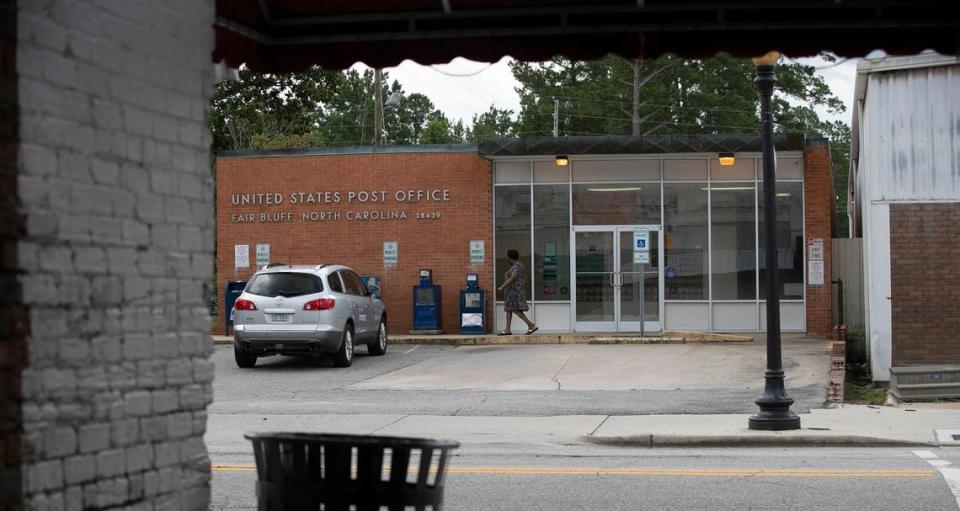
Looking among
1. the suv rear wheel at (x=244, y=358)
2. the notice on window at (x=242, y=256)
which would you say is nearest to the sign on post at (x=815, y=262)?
the suv rear wheel at (x=244, y=358)

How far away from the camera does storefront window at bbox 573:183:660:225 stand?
2661 cm

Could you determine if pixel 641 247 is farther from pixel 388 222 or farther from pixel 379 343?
pixel 379 343

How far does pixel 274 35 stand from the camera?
7531mm

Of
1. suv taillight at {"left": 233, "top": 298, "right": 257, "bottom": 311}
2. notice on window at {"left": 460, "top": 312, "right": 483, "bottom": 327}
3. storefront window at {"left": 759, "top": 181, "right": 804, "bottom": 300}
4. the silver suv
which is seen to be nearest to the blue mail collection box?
notice on window at {"left": 460, "top": 312, "right": 483, "bottom": 327}

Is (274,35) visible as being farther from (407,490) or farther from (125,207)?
(407,490)

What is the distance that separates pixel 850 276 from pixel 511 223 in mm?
7609

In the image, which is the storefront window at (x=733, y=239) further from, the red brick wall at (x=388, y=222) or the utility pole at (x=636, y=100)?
the utility pole at (x=636, y=100)

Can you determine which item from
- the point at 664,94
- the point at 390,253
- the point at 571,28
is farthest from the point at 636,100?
the point at 571,28

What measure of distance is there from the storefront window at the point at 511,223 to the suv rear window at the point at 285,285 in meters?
7.56

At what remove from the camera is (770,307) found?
13.3 metres

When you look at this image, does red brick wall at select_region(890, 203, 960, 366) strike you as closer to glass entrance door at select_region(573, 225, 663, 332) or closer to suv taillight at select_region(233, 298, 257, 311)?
glass entrance door at select_region(573, 225, 663, 332)

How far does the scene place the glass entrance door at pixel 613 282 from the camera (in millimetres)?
26406

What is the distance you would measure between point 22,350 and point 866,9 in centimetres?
527

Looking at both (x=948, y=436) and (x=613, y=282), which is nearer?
(x=948, y=436)
